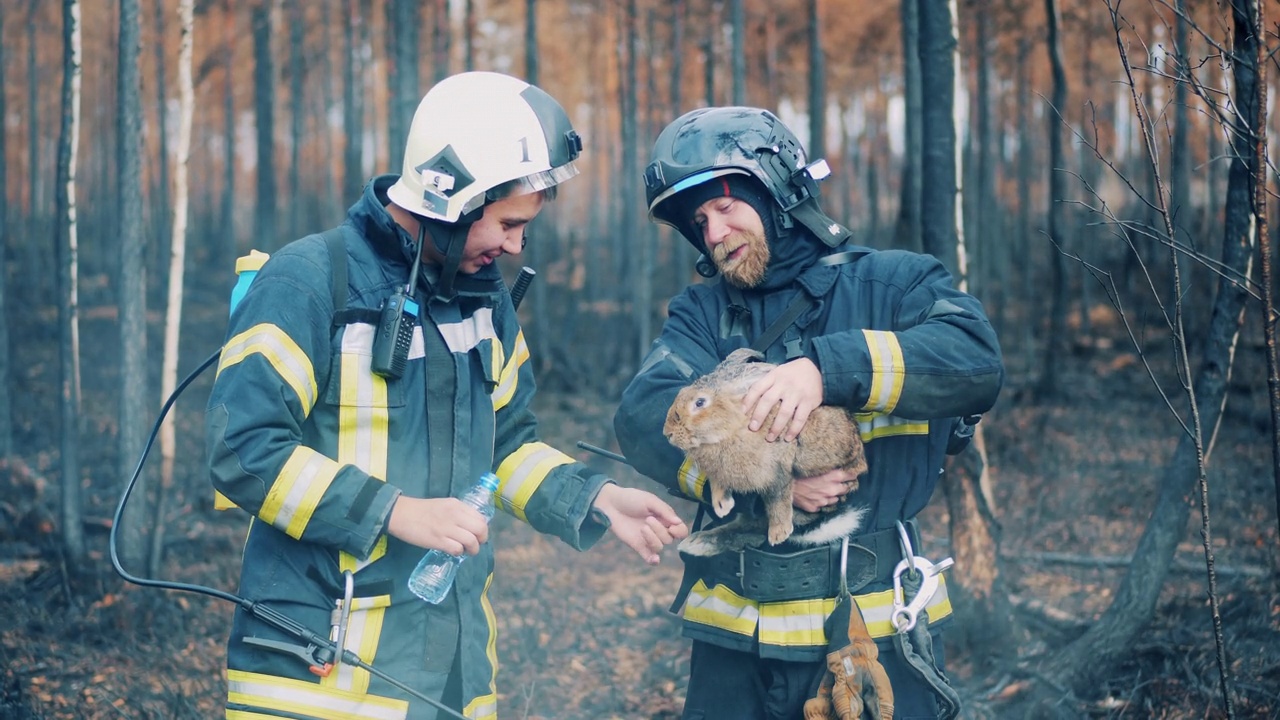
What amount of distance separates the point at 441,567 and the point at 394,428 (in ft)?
1.31

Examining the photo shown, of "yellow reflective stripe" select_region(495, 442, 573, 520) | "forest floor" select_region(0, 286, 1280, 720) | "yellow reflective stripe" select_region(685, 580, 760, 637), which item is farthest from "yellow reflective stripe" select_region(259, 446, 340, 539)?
"forest floor" select_region(0, 286, 1280, 720)

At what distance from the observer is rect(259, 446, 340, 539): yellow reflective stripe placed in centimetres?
Answer: 224

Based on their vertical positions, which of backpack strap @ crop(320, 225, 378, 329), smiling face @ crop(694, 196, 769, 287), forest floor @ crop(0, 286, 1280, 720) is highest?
smiling face @ crop(694, 196, 769, 287)

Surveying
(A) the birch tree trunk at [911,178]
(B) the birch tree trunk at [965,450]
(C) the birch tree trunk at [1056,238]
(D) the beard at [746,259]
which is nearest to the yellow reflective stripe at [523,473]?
(D) the beard at [746,259]

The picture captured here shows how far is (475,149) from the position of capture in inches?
104

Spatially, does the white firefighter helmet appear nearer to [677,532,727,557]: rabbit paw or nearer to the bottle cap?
the bottle cap

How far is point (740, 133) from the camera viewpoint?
2980 mm

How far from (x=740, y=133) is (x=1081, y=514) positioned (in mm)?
6778

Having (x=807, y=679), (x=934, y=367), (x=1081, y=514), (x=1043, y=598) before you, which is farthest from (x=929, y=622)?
(x=1081, y=514)

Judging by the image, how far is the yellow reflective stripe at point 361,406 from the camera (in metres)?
2.44

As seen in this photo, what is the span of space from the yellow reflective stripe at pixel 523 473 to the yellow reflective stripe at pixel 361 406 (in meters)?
0.52

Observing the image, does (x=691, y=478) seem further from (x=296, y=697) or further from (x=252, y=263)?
(x=252, y=263)

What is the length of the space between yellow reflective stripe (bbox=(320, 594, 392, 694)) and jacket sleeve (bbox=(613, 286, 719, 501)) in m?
0.79

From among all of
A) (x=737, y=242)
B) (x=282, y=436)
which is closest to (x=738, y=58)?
(x=737, y=242)
